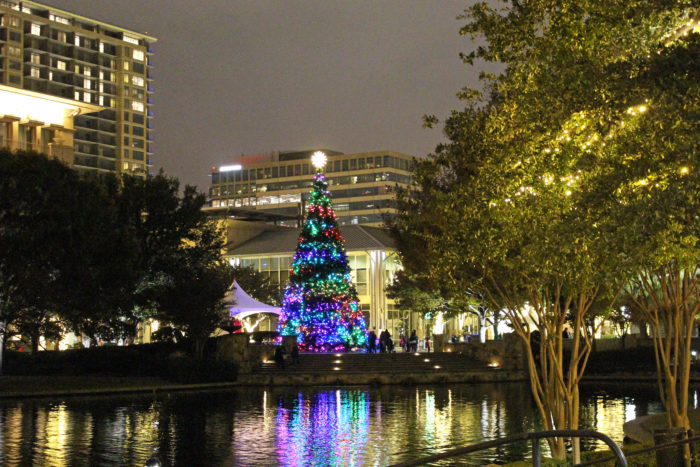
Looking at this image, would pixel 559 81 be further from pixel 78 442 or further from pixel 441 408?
pixel 441 408

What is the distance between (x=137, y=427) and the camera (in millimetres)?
25344

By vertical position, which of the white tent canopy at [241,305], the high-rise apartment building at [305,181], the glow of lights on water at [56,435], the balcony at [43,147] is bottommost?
the glow of lights on water at [56,435]

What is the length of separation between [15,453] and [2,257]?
2040 centimetres

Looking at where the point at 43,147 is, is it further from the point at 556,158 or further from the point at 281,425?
the point at 556,158

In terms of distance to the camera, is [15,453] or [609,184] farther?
[15,453]

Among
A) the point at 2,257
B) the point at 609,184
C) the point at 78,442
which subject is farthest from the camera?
the point at 2,257

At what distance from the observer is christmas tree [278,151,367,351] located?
50094 mm

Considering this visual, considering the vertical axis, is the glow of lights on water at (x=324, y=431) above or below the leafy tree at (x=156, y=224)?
below

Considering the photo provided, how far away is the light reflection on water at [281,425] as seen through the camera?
19.7 metres

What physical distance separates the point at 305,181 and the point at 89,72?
144 ft

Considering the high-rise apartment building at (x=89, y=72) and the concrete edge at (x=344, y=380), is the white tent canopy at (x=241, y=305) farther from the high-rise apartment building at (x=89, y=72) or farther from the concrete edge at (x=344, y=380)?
the high-rise apartment building at (x=89, y=72)

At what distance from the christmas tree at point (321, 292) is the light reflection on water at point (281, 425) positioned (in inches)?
434

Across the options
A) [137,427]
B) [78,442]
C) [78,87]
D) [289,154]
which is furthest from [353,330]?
[289,154]

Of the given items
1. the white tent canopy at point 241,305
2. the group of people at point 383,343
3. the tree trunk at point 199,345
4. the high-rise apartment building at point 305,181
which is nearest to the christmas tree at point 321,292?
the group of people at point 383,343
